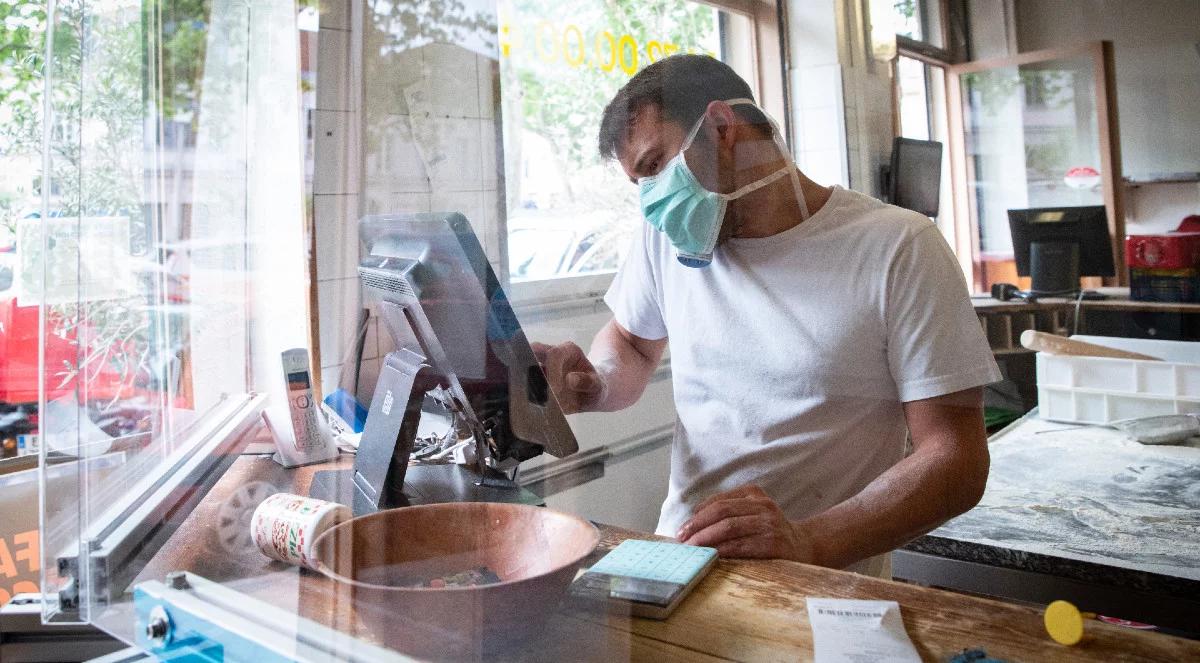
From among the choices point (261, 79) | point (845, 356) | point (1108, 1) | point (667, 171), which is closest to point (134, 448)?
point (261, 79)

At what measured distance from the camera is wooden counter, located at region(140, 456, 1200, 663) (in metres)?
0.77

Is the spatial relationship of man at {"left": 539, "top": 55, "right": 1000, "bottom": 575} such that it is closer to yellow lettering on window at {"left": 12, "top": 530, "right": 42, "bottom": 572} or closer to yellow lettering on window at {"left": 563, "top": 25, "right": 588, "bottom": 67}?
yellow lettering on window at {"left": 563, "top": 25, "right": 588, "bottom": 67}

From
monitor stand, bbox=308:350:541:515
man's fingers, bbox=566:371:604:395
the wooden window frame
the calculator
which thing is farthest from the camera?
man's fingers, bbox=566:371:604:395

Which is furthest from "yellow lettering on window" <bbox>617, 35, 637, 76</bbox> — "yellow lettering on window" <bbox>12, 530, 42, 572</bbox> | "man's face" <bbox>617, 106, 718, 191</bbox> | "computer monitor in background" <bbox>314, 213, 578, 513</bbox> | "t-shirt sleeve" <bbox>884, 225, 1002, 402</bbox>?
"yellow lettering on window" <bbox>12, 530, 42, 572</bbox>

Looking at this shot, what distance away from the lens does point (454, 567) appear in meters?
0.92

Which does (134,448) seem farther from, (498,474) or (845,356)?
(845,356)

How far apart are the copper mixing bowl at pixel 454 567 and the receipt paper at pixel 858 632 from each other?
214mm

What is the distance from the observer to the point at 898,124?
3.55ft

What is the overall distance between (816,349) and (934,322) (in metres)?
0.14

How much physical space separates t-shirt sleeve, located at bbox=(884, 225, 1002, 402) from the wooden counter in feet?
0.91

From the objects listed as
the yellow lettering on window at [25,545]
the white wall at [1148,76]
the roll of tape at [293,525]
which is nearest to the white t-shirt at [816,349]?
the white wall at [1148,76]

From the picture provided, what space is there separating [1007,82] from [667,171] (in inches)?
15.3

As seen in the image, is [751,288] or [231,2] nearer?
[751,288]

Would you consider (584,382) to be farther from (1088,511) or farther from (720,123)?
(1088,511)
